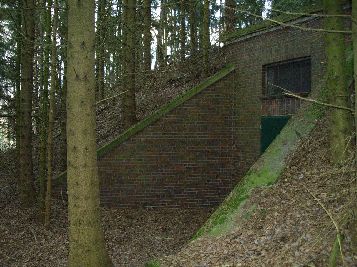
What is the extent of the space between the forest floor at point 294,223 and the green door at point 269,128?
11.2 ft

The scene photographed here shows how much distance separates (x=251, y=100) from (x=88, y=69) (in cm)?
733

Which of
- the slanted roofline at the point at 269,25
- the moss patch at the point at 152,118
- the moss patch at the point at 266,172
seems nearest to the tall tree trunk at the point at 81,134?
the moss patch at the point at 266,172

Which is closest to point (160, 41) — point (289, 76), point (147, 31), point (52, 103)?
point (147, 31)

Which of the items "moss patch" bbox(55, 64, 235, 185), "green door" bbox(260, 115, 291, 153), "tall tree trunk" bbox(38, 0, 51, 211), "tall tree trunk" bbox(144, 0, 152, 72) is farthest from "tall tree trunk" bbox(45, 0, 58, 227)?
"green door" bbox(260, 115, 291, 153)

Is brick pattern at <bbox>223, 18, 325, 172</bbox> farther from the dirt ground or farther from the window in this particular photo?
the dirt ground

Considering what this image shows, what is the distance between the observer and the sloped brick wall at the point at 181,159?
1326 centimetres

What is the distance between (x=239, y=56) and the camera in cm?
1416

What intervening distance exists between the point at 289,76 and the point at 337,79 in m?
5.10

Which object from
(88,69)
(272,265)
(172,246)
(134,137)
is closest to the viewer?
(272,265)

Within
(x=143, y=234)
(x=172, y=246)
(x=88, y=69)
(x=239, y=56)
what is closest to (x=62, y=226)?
(x=143, y=234)

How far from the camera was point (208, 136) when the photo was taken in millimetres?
13977

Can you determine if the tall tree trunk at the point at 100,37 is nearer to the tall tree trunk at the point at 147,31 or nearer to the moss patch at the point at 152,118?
the tall tree trunk at the point at 147,31

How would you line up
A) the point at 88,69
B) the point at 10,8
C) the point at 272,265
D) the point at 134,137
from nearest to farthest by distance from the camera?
the point at 272,265 < the point at 88,69 < the point at 10,8 < the point at 134,137

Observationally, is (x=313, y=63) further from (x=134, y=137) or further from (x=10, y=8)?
(x=10, y=8)
